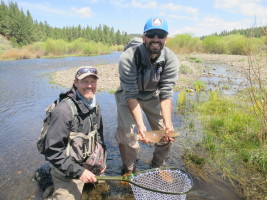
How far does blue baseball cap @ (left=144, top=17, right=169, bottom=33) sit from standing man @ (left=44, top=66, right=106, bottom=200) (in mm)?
993

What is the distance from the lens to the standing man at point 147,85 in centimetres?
303

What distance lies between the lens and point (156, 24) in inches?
114

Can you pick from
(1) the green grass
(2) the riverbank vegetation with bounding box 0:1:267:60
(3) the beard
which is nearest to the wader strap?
(3) the beard

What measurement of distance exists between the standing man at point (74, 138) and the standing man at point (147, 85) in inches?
20.7

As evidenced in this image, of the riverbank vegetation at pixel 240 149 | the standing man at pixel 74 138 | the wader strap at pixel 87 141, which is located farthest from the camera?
the riverbank vegetation at pixel 240 149

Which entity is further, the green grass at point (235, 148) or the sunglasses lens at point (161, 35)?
the green grass at point (235, 148)

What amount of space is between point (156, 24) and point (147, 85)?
0.94 meters

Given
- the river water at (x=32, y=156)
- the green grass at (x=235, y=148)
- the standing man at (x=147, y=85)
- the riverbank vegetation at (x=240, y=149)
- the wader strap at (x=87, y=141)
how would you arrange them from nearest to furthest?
the wader strap at (x=87, y=141) < the standing man at (x=147, y=85) < the river water at (x=32, y=156) < the riverbank vegetation at (x=240, y=149) < the green grass at (x=235, y=148)

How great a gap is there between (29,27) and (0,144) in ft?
235

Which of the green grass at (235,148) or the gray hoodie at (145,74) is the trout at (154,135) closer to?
the gray hoodie at (145,74)

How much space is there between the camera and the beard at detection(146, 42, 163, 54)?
9.86 feet

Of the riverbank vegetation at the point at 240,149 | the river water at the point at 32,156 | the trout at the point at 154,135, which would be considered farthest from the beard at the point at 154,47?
the river water at the point at 32,156

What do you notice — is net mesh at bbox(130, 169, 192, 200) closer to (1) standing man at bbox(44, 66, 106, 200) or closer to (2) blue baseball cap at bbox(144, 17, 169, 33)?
(1) standing man at bbox(44, 66, 106, 200)

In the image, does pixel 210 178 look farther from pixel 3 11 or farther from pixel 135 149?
pixel 3 11
